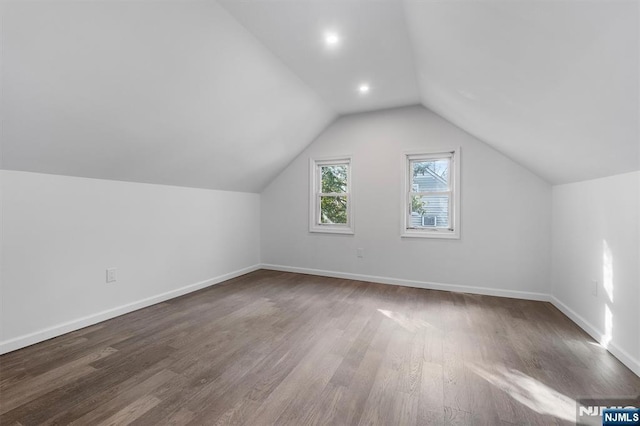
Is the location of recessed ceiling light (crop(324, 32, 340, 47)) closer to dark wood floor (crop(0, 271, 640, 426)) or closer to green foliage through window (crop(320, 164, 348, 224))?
green foliage through window (crop(320, 164, 348, 224))

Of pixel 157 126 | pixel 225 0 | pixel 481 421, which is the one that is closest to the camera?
pixel 481 421

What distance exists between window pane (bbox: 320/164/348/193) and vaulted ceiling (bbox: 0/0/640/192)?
146 cm

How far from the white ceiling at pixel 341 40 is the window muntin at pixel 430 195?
1.00 m

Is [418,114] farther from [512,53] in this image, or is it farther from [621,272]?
[621,272]

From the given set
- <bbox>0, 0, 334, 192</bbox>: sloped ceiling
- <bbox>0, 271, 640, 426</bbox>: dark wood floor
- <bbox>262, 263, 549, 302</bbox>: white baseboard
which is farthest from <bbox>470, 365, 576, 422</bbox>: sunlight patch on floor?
<bbox>0, 0, 334, 192</bbox>: sloped ceiling

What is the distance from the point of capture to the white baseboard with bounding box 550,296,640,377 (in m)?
1.91

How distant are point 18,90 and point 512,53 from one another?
300 centimetres

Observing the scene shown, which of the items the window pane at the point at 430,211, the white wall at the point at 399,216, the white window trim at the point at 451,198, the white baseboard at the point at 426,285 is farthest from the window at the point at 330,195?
the window pane at the point at 430,211

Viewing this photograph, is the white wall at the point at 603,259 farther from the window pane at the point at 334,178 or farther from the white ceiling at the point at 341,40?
the window pane at the point at 334,178

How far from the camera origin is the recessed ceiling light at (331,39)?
2.38m

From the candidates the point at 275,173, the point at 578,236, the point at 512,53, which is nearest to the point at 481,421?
the point at 512,53

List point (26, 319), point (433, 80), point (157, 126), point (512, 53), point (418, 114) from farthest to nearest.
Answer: point (418, 114) < point (433, 80) < point (157, 126) < point (26, 319) < point (512, 53)

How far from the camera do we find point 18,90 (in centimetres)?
171

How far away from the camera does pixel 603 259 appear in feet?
7.55
